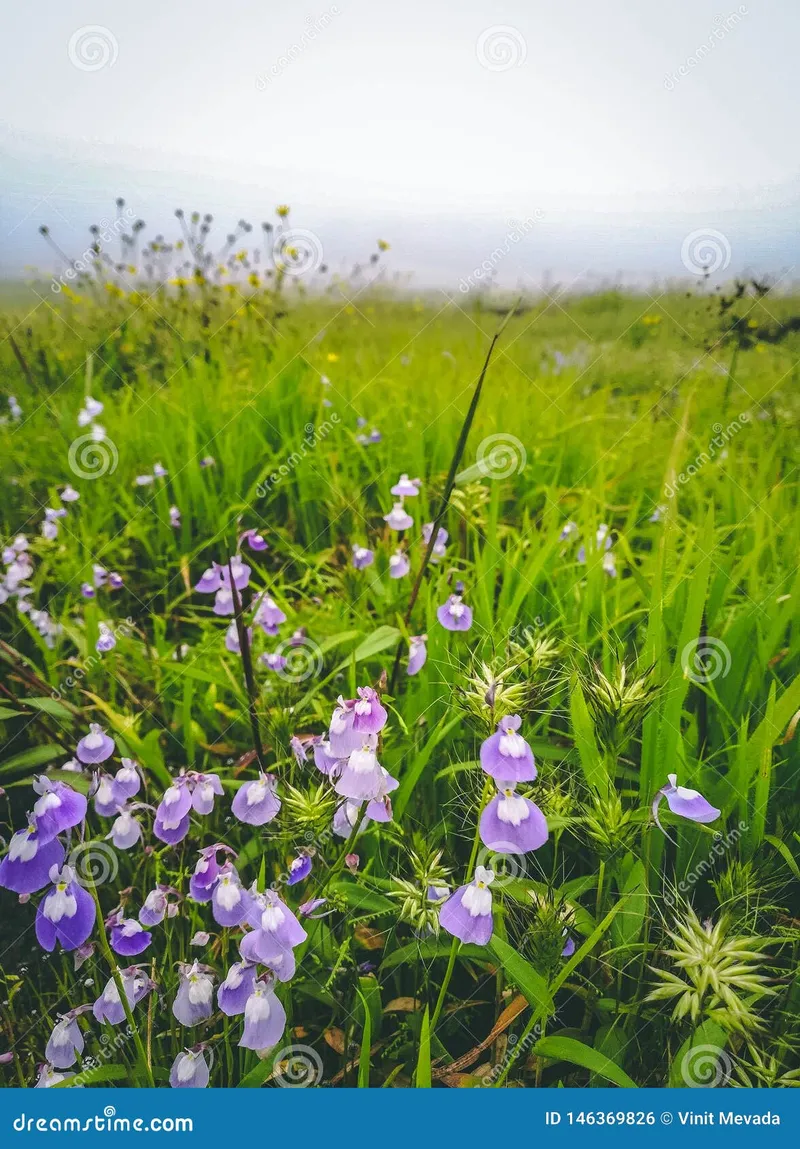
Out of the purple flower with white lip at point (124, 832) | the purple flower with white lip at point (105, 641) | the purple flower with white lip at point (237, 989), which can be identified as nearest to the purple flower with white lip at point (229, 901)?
the purple flower with white lip at point (237, 989)

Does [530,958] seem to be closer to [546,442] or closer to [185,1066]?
[185,1066]

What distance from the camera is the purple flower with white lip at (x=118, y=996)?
1145mm

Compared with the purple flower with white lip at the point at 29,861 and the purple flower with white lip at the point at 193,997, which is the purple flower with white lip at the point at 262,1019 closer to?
the purple flower with white lip at the point at 193,997

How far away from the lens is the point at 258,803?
1.18 m

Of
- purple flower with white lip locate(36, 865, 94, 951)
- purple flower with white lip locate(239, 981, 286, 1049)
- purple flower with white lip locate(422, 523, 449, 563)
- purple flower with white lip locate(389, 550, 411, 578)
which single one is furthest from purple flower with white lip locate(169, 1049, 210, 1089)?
purple flower with white lip locate(422, 523, 449, 563)

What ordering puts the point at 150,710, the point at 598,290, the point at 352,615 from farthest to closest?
the point at 598,290 → the point at 352,615 → the point at 150,710

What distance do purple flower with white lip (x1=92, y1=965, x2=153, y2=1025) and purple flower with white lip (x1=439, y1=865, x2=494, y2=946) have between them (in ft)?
1.84

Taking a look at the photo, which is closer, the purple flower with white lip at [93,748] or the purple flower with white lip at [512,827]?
the purple flower with white lip at [512,827]

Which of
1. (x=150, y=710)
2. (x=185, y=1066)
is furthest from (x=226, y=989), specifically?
(x=150, y=710)

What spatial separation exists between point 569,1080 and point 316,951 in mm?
500

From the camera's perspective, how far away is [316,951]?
1241mm

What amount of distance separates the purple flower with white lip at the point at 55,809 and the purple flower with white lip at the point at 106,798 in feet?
0.77

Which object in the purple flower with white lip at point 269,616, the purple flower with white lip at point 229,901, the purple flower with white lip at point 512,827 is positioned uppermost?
the purple flower with white lip at point 512,827

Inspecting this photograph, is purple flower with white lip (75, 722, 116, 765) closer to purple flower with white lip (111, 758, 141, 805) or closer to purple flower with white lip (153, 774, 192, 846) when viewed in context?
purple flower with white lip (111, 758, 141, 805)
